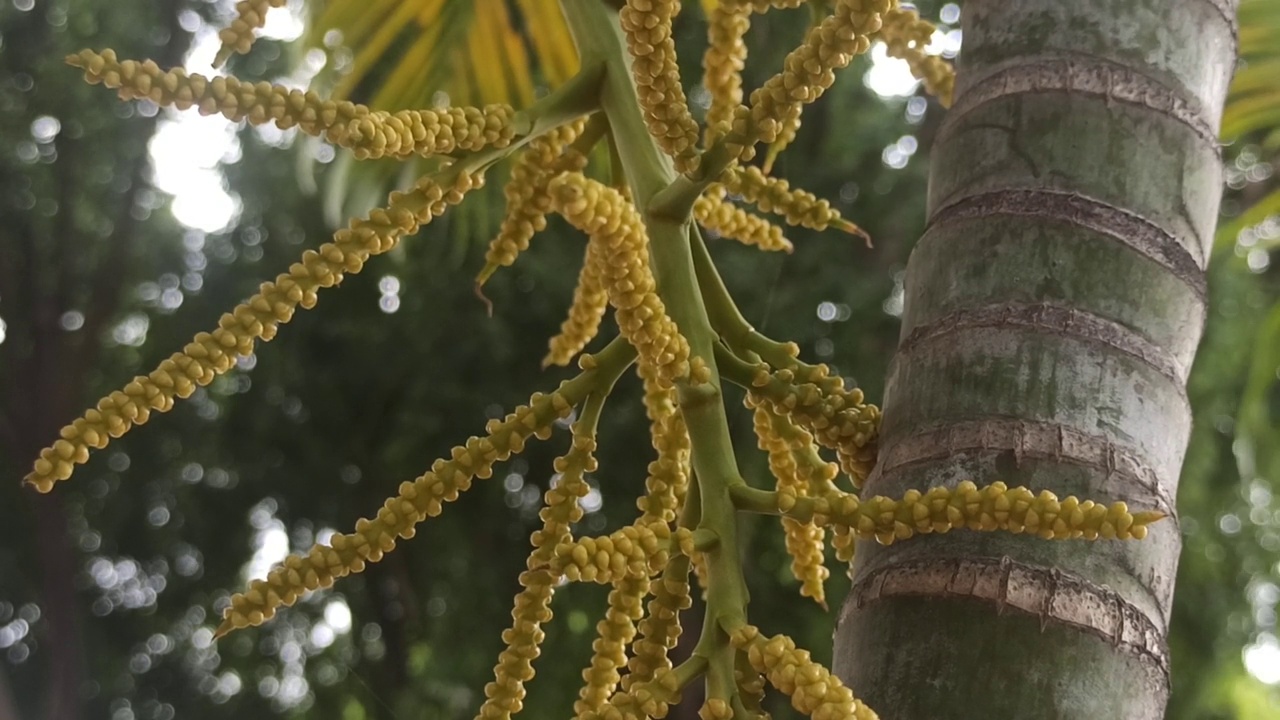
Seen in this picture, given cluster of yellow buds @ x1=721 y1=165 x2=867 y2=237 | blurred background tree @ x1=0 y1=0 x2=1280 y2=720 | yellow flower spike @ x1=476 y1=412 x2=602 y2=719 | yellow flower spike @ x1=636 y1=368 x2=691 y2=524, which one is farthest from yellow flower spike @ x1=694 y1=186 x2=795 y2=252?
blurred background tree @ x1=0 y1=0 x2=1280 y2=720

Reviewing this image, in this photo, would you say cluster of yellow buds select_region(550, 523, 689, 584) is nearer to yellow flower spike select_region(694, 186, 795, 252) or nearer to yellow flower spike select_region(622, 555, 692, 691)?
yellow flower spike select_region(622, 555, 692, 691)

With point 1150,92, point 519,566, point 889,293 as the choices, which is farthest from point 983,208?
point 519,566

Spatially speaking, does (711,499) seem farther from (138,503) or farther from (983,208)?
(138,503)

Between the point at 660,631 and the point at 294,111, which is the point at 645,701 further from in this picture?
the point at 294,111

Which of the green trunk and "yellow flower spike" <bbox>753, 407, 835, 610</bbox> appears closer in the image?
the green trunk

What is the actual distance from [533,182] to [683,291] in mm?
159

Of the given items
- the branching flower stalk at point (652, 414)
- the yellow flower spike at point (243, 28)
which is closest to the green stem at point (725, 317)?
the branching flower stalk at point (652, 414)

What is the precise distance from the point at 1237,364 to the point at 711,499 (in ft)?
5.57

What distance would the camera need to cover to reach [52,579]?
2.38 m

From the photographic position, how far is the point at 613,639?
18.8 inches

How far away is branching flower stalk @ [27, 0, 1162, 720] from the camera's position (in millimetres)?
420

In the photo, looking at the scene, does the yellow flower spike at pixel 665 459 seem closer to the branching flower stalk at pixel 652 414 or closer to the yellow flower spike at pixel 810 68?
the branching flower stalk at pixel 652 414

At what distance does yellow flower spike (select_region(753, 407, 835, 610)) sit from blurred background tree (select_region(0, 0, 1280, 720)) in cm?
124

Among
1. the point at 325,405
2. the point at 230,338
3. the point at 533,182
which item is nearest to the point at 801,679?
the point at 230,338
